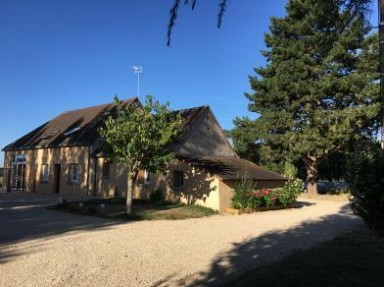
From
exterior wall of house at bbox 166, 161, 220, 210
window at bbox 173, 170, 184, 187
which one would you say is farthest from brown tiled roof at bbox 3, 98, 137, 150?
exterior wall of house at bbox 166, 161, 220, 210

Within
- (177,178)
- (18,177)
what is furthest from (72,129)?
(177,178)

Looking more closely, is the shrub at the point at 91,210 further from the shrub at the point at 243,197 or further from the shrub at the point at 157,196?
the shrub at the point at 243,197

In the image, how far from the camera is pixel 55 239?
1210 centimetres

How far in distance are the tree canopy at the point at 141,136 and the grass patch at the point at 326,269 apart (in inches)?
365

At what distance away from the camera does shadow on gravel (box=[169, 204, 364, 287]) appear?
789 cm

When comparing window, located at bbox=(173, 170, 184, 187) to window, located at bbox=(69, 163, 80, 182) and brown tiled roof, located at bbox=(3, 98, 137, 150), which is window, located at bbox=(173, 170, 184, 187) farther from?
window, located at bbox=(69, 163, 80, 182)

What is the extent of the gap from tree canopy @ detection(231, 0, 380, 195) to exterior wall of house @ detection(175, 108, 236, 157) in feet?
22.1

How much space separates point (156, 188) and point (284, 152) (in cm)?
1366

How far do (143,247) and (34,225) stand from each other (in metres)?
5.80

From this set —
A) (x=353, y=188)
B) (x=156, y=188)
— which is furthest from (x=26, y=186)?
(x=353, y=188)

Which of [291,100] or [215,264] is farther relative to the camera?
[291,100]

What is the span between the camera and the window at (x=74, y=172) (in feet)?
105

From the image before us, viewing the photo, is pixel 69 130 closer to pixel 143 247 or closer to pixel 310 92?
pixel 310 92

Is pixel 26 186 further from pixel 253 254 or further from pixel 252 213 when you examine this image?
pixel 253 254
